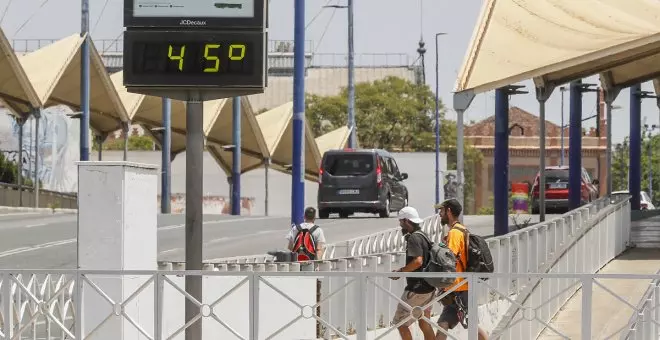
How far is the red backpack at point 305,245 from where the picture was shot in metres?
23.1

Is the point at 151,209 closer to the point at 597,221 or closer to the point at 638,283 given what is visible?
the point at 638,283

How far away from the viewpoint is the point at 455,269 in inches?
581

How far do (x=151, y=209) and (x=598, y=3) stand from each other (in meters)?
22.0

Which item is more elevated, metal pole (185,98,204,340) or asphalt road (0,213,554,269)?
metal pole (185,98,204,340)

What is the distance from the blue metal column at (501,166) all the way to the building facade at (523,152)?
78242 millimetres

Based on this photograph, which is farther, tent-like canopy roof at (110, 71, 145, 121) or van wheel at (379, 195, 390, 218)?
tent-like canopy roof at (110, 71, 145, 121)

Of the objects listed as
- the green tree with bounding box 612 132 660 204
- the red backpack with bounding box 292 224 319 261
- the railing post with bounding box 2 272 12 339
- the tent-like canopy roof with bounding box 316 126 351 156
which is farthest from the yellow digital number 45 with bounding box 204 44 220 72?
the green tree with bounding box 612 132 660 204

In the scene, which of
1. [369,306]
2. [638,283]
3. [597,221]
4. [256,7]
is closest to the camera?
[256,7]

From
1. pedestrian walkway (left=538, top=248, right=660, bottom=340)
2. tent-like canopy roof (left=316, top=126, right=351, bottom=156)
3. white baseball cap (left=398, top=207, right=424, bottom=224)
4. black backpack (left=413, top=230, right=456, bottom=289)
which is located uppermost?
tent-like canopy roof (left=316, top=126, right=351, bottom=156)

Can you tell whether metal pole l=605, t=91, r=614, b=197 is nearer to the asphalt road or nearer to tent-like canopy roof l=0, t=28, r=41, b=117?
the asphalt road

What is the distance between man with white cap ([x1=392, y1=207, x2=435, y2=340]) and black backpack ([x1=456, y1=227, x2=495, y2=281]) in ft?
1.17

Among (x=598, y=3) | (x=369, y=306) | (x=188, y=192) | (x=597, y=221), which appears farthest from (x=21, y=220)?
(x=188, y=192)

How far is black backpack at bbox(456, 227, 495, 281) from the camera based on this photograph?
48.8 ft

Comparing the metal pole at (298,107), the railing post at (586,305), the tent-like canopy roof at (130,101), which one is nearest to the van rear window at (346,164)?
A: the metal pole at (298,107)
